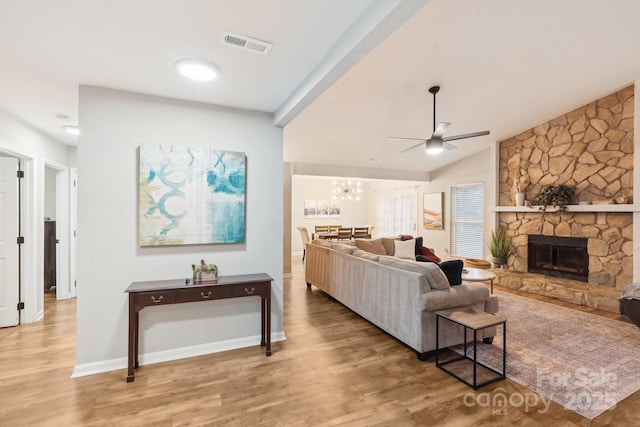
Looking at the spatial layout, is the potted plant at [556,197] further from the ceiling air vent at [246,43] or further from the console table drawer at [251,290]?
the ceiling air vent at [246,43]

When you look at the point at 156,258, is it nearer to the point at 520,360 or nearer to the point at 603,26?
the point at 520,360

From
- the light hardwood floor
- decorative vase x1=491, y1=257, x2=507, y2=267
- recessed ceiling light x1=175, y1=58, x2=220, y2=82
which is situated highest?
recessed ceiling light x1=175, y1=58, x2=220, y2=82

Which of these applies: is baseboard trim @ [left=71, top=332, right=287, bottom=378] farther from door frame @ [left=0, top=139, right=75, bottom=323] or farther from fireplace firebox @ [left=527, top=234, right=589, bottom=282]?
fireplace firebox @ [left=527, top=234, right=589, bottom=282]

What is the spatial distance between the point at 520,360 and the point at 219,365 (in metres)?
2.77

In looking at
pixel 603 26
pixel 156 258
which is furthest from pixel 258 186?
pixel 603 26

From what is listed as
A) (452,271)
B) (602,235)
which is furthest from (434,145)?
(602,235)

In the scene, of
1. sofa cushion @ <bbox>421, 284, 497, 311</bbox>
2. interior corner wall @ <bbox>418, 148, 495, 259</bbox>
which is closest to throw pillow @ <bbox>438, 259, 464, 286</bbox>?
sofa cushion @ <bbox>421, 284, 497, 311</bbox>

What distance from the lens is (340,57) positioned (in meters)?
1.88

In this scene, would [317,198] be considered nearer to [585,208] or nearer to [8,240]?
[585,208]

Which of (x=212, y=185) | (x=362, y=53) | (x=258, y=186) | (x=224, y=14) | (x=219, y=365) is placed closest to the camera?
(x=224, y=14)

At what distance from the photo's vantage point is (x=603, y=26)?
2959 millimetres

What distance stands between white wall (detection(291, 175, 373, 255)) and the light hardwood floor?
6.70m

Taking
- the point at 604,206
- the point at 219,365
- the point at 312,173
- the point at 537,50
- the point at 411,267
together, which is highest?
the point at 537,50

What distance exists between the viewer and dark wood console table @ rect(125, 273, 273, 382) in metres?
2.45
